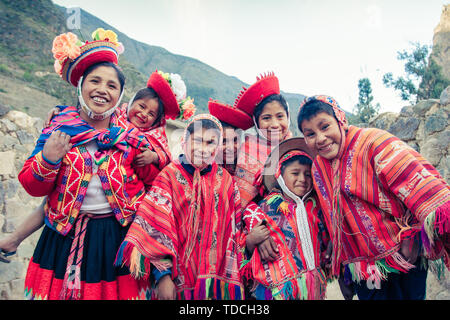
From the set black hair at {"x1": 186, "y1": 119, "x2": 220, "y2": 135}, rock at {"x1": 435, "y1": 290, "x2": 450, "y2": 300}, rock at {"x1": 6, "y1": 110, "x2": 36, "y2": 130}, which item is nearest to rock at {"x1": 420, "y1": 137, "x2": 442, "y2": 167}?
rock at {"x1": 435, "y1": 290, "x2": 450, "y2": 300}

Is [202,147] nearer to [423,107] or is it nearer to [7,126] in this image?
[7,126]

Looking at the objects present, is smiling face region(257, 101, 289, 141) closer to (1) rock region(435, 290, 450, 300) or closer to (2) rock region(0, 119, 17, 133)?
(1) rock region(435, 290, 450, 300)

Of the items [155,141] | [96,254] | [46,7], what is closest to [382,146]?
[155,141]

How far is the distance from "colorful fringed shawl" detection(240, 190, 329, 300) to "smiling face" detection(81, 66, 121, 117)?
1.37m

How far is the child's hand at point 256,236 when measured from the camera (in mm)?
2109

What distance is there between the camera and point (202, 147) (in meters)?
2.13

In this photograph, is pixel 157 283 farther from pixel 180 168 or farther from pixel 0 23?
pixel 0 23

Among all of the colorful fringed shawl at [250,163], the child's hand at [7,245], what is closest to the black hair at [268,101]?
the colorful fringed shawl at [250,163]

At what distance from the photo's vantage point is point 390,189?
1.84 meters

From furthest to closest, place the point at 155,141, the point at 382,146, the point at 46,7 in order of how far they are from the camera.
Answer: the point at 46,7
the point at 155,141
the point at 382,146

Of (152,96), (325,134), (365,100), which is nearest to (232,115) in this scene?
(152,96)

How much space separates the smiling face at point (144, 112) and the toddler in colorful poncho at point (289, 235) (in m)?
1.24

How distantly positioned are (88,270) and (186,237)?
2.18ft
